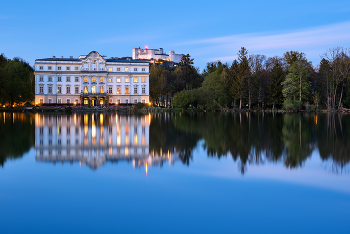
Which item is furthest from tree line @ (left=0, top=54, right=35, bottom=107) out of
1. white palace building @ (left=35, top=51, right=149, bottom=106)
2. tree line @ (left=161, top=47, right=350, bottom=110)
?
tree line @ (left=161, top=47, right=350, bottom=110)

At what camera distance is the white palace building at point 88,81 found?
76250mm

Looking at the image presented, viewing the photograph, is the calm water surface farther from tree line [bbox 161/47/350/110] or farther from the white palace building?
the white palace building

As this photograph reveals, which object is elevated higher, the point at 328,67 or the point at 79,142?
the point at 328,67

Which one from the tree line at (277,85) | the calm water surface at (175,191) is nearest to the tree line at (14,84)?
the tree line at (277,85)

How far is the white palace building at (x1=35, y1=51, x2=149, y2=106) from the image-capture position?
250 ft

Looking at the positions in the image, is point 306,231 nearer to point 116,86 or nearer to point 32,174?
point 32,174

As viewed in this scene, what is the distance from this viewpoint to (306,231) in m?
4.61

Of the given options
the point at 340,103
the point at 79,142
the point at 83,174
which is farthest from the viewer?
the point at 340,103

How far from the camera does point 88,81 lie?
7706 cm

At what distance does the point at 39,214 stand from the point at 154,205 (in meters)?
1.88

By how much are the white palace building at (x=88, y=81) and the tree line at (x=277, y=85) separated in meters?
19.8

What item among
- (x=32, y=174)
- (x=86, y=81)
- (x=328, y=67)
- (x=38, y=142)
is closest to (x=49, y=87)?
(x=86, y=81)

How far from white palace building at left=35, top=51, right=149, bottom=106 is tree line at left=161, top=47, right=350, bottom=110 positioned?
19.8 meters

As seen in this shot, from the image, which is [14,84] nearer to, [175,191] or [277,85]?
[277,85]
